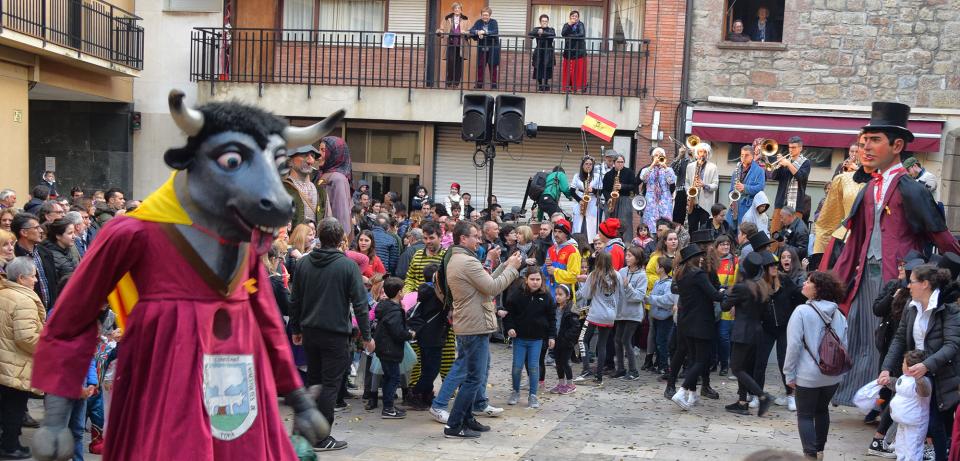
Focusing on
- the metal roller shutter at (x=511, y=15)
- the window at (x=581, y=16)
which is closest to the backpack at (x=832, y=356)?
the window at (x=581, y=16)

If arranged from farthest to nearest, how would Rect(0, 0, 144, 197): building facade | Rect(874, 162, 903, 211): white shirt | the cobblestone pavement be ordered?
Rect(0, 0, 144, 197): building facade < the cobblestone pavement < Rect(874, 162, 903, 211): white shirt

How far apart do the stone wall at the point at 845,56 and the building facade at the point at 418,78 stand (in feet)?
2.55

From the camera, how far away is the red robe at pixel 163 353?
4.44 metres

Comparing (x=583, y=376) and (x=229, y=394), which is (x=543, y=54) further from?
(x=229, y=394)

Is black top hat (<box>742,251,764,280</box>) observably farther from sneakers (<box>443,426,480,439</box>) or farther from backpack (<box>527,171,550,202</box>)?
backpack (<box>527,171,550,202</box>)

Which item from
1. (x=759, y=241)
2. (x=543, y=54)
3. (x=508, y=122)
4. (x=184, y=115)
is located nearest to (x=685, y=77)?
(x=543, y=54)

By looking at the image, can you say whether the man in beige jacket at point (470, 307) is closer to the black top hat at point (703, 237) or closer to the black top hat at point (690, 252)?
the black top hat at point (690, 252)

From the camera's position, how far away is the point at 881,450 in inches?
367

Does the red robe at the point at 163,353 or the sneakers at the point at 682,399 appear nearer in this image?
the red robe at the point at 163,353

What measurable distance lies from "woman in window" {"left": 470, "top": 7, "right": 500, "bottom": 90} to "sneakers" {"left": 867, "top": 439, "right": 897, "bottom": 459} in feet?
46.5

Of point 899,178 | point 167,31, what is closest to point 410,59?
point 167,31

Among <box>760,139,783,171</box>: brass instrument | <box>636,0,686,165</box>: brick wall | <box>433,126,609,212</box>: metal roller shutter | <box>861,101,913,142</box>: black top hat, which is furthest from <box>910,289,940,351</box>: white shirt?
<box>433,126,609,212</box>: metal roller shutter

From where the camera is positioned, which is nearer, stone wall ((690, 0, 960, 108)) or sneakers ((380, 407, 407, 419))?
sneakers ((380, 407, 407, 419))

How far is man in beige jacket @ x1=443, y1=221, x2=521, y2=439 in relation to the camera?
9.52m
